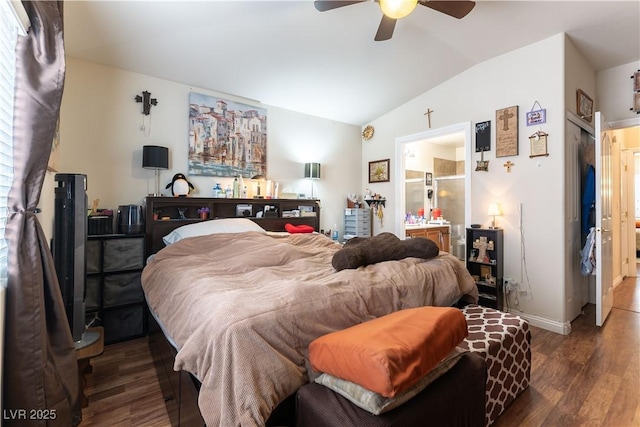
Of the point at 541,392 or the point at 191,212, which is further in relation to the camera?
the point at 191,212

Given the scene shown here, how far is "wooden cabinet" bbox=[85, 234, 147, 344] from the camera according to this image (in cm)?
255

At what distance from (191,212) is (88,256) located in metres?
1.03

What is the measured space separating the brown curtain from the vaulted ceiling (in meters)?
0.97

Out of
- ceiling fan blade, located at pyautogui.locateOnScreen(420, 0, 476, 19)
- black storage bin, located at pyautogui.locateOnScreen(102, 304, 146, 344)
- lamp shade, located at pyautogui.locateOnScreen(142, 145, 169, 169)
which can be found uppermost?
ceiling fan blade, located at pyautogui.locateOnScreen(420, 0, 476, 19)

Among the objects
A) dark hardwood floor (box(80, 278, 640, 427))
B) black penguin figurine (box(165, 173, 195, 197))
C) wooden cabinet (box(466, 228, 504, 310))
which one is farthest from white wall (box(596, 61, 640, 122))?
black penguin figurine (box(165, 173, 195, 197))

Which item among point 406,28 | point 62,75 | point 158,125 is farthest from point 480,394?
point 158,125

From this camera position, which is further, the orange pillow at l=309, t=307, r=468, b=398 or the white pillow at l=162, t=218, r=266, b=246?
the white pillow at l=162, t=218, r=266, b=246

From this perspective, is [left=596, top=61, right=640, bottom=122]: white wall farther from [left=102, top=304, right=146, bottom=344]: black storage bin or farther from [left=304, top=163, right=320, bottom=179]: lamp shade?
[left=102, top=304, right=146, bottom=344]: black storage bin

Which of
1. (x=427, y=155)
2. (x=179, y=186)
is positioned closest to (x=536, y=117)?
(x=427, y=155)

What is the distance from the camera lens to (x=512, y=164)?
3.23m

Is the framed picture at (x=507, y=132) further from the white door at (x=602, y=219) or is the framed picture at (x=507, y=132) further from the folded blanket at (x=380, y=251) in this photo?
the folded blanket at (x=380, y=251)

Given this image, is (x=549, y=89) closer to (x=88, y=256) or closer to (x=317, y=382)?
(x=317, y=382)

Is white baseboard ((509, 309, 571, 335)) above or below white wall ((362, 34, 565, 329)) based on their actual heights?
below

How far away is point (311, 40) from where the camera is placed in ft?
9.07
